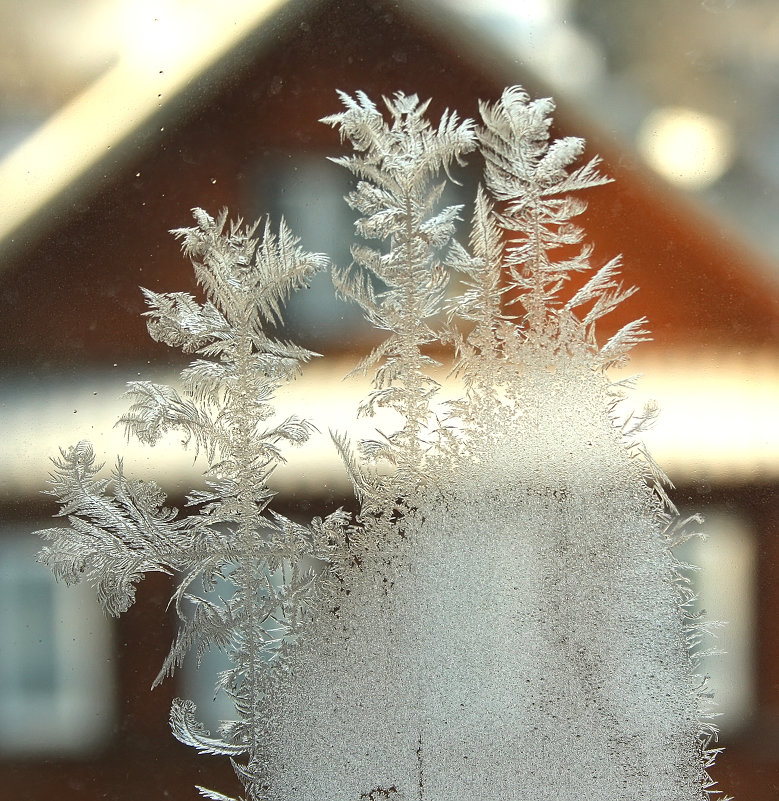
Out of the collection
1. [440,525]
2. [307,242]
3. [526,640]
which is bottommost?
[526,640]

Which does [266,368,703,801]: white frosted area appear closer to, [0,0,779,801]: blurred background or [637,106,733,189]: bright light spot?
[0,0,779,801]: blurred background

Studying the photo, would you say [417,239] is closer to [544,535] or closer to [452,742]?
[544,535]

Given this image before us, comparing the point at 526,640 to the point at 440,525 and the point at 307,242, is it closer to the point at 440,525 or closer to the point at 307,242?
the point at 440,525

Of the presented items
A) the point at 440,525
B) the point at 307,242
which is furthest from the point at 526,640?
the point at 307,242

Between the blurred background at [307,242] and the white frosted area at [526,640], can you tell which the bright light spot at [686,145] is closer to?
the blurred background at [307,242]

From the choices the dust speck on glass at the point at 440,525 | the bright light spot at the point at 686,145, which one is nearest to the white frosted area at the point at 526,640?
the dust speck on glass at the point at 440,525

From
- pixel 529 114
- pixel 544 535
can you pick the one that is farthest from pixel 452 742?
pixel 529 114
